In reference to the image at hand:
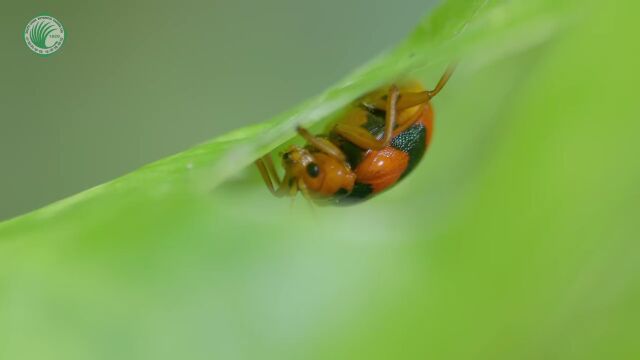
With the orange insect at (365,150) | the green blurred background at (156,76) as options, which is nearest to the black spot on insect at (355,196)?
the orange insect at (365,150)

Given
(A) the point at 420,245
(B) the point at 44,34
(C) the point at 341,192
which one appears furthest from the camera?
(B) the point at 44,34

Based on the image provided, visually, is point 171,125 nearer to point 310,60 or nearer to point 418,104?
point 310,60

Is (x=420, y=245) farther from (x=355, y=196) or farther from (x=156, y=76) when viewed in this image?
(x=156, y=76)

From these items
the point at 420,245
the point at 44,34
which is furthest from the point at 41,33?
the point at 420,245

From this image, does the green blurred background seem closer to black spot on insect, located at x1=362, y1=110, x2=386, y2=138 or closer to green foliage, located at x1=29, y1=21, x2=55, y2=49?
green foliage, located at x1=29, y1=21, x2=55, y2=49

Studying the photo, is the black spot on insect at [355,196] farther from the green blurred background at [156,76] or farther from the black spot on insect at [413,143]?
the green blurred background at [156,76]

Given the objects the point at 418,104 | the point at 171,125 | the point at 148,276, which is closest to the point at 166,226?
the point at 148,276
